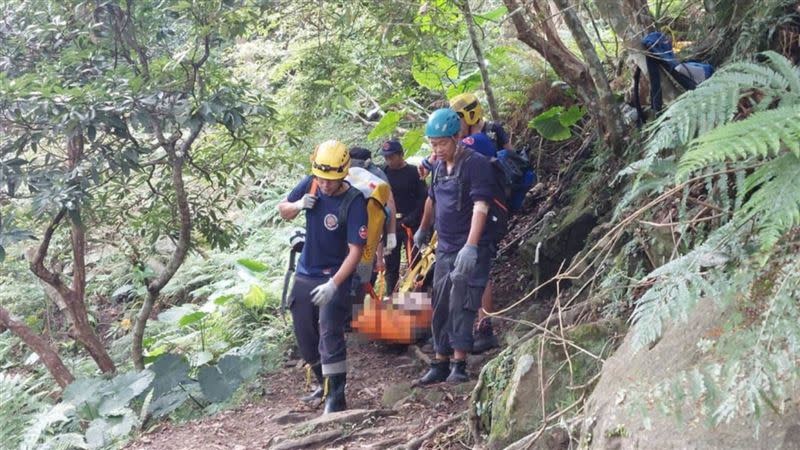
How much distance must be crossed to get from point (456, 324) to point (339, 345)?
3.02ft

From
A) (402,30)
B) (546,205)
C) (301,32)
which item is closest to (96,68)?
(301,32)

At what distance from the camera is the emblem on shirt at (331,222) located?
6.16m

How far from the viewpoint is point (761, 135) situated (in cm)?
233

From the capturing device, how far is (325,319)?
243 inches

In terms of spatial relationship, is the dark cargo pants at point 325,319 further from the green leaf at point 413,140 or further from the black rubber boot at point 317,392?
the green leaf at point 413,140

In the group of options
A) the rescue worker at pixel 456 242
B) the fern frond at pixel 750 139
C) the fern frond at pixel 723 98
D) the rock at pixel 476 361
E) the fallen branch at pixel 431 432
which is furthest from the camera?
the rock at pixel 476 361

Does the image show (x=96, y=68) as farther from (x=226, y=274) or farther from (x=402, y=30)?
(x=226, y=274)

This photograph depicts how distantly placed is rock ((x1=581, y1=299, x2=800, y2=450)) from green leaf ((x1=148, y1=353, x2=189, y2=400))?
211 inches

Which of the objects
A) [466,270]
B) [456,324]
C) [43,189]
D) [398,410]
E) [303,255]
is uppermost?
[43,189]

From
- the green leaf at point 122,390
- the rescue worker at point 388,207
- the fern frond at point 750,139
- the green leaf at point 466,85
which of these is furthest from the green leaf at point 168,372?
the fern frond at point 750,139

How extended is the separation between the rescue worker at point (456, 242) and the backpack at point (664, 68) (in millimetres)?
1361

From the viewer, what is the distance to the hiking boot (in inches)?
280

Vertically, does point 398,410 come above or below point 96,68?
below

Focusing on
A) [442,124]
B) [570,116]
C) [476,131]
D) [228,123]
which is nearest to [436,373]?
[442,124]
